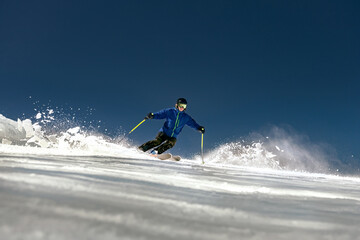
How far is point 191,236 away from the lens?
1.99ft

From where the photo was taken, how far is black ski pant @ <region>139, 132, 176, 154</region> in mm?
8859

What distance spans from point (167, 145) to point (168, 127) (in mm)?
590

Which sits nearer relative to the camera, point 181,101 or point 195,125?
point 181,101

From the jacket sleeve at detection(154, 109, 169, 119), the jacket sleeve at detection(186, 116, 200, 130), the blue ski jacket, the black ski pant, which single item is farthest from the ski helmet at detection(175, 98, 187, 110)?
the black ski pant

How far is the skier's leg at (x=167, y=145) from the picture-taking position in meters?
8.92

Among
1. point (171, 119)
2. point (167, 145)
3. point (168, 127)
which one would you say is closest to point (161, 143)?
point (167, 145)

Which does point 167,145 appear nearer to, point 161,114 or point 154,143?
point 154,143

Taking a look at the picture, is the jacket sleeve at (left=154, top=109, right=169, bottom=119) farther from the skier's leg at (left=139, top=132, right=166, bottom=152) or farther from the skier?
the skier's leg at (left=139, top=132, right=166, bottom=152)

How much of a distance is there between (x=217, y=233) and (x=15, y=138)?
806cm

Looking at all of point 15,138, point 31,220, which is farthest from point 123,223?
point 15,138

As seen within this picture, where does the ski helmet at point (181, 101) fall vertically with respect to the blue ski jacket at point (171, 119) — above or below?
above

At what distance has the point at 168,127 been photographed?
8.91 meters

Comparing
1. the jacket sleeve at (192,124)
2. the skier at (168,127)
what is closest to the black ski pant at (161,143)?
the skier at (168,127)

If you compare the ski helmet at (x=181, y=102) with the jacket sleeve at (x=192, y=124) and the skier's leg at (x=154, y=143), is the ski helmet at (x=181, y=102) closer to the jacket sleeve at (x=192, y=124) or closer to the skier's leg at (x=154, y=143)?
the jacket sleeve at (x=192, y=124)
